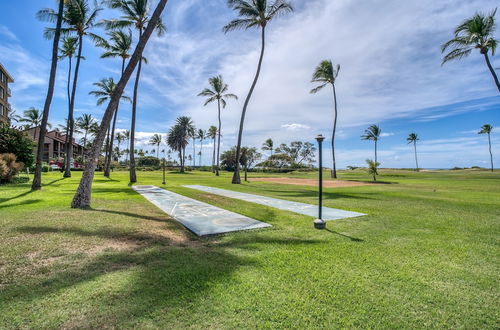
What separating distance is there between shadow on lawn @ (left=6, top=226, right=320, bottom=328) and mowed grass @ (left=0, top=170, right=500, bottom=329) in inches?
0.7

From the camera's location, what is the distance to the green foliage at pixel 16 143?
685 inches

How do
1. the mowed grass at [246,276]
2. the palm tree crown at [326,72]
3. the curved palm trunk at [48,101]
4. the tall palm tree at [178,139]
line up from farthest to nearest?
the tall palm tree at [178,139]
the palm tree crown at [326,72]
the curved palm trunk at [48,101]
the mowed grass at [246,276]

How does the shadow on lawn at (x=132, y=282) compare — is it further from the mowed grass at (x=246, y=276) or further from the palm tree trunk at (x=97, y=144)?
the palm tree trunk at (x=97, y=144)

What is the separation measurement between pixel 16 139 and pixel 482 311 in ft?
82.6

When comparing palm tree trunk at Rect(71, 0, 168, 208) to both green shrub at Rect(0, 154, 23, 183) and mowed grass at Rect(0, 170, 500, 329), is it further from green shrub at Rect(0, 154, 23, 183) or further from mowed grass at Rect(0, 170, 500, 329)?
green shrub at Rect(0, 154, 23, 183)

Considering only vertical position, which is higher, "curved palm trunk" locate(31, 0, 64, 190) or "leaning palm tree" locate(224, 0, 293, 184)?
"leaning palm tree" locate(224, 0, 293, 184)

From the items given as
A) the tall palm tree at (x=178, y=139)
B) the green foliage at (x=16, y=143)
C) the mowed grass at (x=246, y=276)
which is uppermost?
the tall palm tree at (x=178, y=139)

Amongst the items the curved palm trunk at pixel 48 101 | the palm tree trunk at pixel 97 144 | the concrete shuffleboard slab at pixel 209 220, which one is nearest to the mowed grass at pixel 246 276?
the concrete shuffleboard slab at pixel 209 220

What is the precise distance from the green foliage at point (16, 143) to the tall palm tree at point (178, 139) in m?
51.1

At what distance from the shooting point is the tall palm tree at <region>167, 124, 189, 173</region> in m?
70.3

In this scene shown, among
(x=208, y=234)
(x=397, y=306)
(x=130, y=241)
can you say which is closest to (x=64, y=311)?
(x=130, y=241)

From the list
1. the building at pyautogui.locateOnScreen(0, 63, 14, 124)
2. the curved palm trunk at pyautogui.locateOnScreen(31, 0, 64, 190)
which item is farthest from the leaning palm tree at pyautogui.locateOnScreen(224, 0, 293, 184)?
the building at pyautogui.locateOnScreen(0, 63, 14, 124)

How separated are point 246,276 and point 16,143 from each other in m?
22.6

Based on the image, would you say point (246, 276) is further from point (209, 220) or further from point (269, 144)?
point (269, 144)
